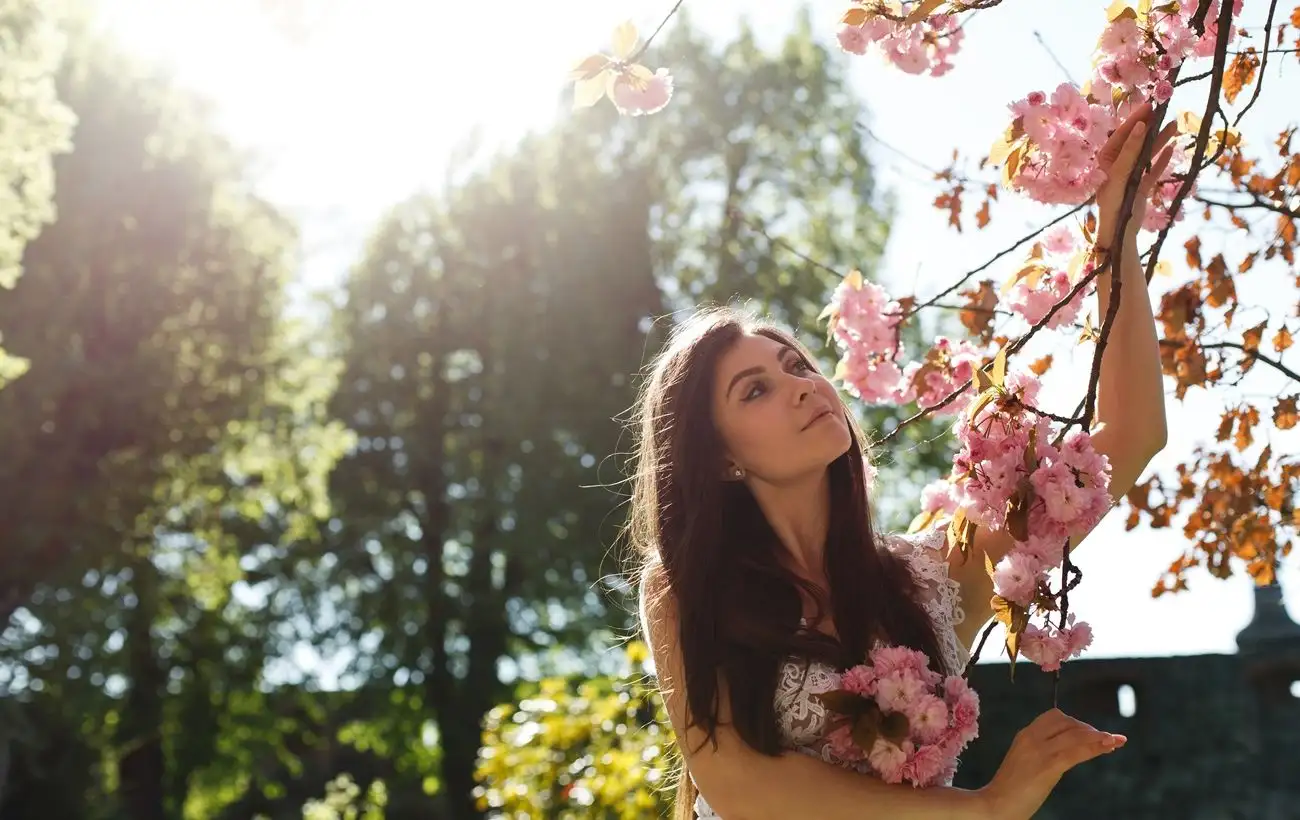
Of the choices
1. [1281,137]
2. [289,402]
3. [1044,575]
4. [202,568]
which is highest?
[289,402]

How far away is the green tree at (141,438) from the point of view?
520 inches

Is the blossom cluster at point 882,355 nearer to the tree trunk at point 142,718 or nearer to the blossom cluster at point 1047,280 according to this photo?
the blossom cluster at point 1047,280

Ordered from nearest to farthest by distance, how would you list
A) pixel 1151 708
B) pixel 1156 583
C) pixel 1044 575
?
pixel 1044 575, pixel 1156 583, pixel 1151 708

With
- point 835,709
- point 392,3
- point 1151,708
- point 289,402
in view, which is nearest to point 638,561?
point 835,709

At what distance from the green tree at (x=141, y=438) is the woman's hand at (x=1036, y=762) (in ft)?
39.7

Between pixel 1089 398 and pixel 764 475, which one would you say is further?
pixel 764 475

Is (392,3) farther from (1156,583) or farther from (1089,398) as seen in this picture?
(1089,398)

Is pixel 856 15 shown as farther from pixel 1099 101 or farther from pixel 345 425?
pixel 345 425

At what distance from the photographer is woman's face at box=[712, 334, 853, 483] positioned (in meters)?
2.43

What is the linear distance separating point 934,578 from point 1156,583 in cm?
207

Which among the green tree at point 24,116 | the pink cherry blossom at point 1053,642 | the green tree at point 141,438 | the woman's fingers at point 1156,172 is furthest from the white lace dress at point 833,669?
the green tree at point 141,438

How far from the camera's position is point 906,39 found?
9.41 ft

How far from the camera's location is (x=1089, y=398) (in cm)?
192

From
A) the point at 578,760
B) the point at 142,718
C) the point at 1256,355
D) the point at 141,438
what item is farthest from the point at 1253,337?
the point at 142,718
